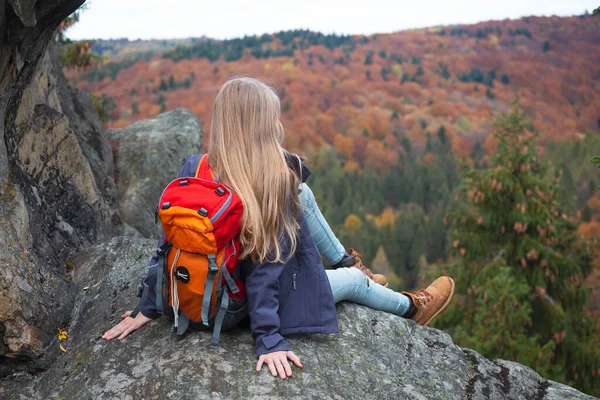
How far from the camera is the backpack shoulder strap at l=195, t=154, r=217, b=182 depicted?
10.2 ft

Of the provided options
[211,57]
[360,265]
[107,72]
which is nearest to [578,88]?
[211,57]

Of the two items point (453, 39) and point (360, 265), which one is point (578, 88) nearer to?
point (453, 39)

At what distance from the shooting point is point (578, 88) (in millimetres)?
111875

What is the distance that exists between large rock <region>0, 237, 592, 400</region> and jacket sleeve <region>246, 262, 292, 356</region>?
156mm

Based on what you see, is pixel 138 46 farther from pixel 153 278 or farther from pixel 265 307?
pixel 265 307

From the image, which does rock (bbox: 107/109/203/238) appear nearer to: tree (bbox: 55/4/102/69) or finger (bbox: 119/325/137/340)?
tree (bbox: 55/4/102/69)

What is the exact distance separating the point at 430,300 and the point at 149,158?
5.09 meters

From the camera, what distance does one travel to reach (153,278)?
124 inches

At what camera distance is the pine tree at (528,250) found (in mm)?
12727

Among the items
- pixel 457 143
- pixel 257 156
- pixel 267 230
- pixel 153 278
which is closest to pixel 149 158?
pixel 153 278

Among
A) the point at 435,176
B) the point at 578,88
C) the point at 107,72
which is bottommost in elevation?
the point at 435,176

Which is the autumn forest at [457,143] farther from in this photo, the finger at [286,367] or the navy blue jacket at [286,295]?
the finger at [286,367]

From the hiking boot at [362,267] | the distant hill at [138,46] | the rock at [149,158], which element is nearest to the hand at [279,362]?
the hiking boot at [362,267]

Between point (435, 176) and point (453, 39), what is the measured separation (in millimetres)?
78680
